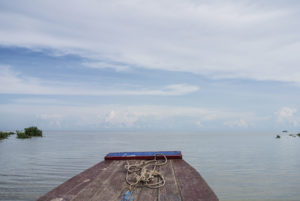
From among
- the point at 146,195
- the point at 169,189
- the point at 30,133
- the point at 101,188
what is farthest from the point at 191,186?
the point at 30,133

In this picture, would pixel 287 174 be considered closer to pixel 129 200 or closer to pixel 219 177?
pixel 219 177

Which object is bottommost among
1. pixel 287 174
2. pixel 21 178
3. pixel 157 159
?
pixel 287 174

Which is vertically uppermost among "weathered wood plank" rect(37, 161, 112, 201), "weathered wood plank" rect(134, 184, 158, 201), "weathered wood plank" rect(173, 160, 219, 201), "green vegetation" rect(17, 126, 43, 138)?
"weathered wood plank" rect(37, 161, 112, 201)

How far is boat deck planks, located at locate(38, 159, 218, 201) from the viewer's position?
3.45 meters

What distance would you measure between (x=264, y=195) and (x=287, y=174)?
553 centimetres

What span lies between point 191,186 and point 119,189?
47.0 inches

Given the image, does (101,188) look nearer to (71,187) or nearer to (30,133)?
(71,187)

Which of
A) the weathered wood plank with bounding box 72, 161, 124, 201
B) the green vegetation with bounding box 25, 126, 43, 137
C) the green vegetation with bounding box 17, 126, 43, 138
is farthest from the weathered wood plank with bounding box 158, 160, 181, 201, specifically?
the green vegetation with bounding box 25, 126, 43, 137

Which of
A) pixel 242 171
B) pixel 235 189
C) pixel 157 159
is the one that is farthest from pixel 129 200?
pixel 242 171

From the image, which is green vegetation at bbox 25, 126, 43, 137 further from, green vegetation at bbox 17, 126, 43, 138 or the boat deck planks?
the boat deck planks

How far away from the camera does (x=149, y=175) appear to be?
4383 mm

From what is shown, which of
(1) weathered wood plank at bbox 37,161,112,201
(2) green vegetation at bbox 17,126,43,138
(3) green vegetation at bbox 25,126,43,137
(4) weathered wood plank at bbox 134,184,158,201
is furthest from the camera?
(3) green vegetation at bbox 25,126,43,137

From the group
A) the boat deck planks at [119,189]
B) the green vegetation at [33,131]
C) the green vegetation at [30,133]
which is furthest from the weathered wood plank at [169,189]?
the green vegetation at [33,131]

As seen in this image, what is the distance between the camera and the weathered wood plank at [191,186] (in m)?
3.41
